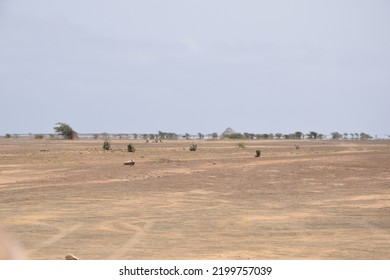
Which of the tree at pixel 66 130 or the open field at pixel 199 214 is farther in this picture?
the tree at pixel 66 130

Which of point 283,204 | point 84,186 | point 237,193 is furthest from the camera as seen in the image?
point 84,186

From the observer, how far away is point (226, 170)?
24.6m

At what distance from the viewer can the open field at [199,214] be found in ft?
28.1

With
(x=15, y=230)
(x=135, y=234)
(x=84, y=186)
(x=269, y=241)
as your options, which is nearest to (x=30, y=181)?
(x=84, y=186)

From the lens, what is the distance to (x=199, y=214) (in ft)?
40.5

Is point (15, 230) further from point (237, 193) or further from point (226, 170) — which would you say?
point (226, 170)

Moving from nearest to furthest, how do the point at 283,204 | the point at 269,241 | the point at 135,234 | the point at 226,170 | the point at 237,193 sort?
the point at 269,241 < the point at 135,234 < the point at 283,204 < the point at 237,193 < the point at 226,170

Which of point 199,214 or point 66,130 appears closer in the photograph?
point 199,214

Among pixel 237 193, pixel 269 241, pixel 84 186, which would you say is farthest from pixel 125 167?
pixel 269 241

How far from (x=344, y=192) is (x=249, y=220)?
6.51 meters

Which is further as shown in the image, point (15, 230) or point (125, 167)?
point (125, 167)

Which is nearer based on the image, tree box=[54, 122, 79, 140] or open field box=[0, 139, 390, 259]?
open field box=[0, 139, 390, 259]

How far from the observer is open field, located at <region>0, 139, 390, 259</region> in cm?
858

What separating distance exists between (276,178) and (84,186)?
298 inches
